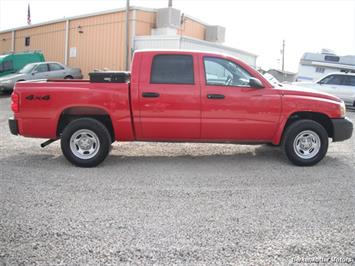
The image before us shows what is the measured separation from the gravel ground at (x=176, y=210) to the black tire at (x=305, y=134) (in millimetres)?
160

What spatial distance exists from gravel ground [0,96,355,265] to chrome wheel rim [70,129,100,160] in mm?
328

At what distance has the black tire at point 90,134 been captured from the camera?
6.89m

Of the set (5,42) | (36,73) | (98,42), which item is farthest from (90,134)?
(5,42)

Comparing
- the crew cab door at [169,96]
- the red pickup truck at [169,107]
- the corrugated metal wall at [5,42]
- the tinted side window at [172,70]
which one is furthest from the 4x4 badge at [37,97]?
the corrugated metal wall at [5,42]

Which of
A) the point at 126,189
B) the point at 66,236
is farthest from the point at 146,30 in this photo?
the point at 66,236

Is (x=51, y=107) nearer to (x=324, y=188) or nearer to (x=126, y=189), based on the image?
(x=126, y=189)

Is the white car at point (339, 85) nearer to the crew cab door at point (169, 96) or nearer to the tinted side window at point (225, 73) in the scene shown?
the tinted side window at point (225, 73)

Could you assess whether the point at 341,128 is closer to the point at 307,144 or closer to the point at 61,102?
the point at 307,144

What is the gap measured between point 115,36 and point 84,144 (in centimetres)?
1781

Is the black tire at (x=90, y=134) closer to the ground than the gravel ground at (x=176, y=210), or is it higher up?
higher up

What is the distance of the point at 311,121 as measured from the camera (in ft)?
23.3

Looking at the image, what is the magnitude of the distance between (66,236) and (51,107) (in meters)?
3.29

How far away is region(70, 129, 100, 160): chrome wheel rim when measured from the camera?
6941 mm

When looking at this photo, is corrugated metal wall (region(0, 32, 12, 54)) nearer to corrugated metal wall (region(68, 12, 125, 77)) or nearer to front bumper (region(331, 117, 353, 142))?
corrugated metal wall (region(68, 12, 125, 77))
